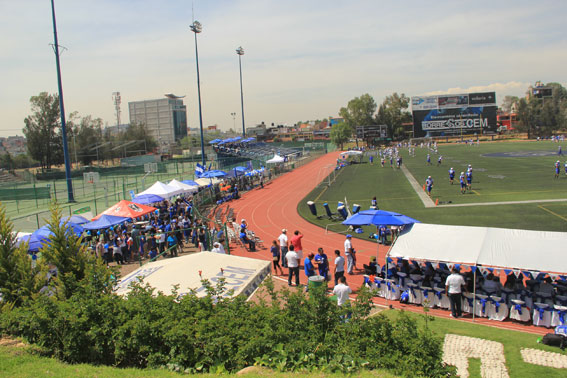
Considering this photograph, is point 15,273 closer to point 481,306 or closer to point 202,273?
point 202,273

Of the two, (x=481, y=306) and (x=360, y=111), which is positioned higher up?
(x=360, y=111)

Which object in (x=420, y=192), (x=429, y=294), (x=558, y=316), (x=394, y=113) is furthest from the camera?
(x=394, y=113)

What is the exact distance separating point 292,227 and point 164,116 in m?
137

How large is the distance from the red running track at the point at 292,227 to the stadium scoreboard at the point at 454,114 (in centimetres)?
6521

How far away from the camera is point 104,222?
17.6 metres

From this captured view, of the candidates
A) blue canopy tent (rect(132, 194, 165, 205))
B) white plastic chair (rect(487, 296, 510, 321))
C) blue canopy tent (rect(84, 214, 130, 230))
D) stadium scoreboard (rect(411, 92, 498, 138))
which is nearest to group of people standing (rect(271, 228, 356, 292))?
white plastic chair (rect(487, 296, 510, 321))

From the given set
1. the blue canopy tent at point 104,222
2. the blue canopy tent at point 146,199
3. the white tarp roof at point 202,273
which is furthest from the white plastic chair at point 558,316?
the blue canopy tent at point 146,199

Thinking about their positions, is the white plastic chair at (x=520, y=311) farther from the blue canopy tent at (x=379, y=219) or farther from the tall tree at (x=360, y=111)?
the tall tree at (x=360, y=111)

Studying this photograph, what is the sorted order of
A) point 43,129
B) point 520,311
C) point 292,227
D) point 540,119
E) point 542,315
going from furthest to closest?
point 540,119 → point 43,129 → point 292,227 → point 520,311 → point 542,315

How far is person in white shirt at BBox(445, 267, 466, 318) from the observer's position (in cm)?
1054

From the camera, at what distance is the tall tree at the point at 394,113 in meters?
129

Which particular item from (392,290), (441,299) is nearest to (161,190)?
(392,290)

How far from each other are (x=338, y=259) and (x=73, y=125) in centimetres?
8250

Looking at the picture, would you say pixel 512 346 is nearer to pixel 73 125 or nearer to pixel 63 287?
pixel 63 287
